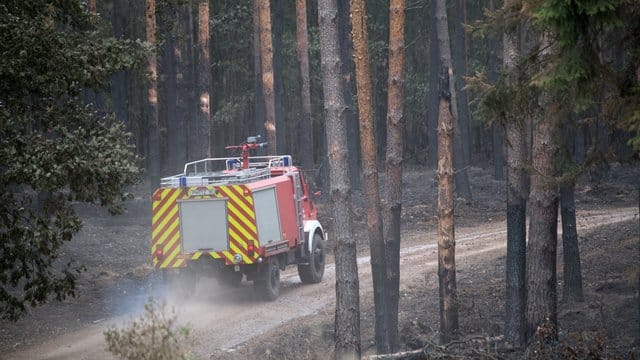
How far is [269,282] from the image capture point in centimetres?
1920

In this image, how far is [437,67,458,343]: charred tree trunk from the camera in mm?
15156

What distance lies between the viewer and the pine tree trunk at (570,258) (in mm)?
16422

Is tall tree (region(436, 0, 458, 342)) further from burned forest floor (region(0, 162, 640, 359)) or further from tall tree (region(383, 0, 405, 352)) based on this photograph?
tall tree (region(383, 0, 405, 352))

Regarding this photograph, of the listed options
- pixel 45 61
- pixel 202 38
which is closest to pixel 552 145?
pixel 45 61

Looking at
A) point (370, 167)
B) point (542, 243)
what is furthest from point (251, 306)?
point (542, 243)

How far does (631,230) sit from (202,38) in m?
14.8

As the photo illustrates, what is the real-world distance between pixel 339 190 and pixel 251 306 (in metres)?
6.43

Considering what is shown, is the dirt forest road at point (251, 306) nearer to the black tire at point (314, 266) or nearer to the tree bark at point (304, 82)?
the black tire at point (314, 266)

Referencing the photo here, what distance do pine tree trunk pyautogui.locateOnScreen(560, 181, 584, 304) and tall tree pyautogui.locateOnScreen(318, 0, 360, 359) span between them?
5.19 meters

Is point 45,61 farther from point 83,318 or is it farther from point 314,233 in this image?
point 314,233

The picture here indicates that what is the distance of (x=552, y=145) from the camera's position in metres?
12.5

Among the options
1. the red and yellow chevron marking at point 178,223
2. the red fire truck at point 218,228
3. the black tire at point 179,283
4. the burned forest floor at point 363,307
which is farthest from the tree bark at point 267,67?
the red and yellow chevron marking at point 178,223

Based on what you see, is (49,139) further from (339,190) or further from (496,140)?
(496,140)

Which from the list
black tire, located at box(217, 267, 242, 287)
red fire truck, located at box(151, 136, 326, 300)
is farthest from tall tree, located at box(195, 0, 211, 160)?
red fire truck, located at box(151, 136, 326, 300)
